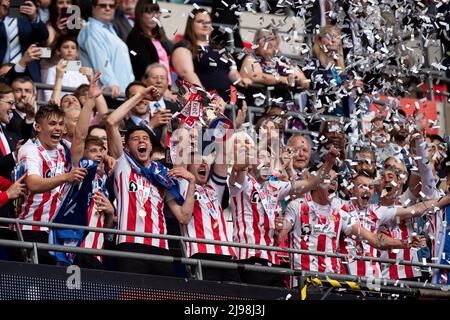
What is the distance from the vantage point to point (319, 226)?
1276 centimetres

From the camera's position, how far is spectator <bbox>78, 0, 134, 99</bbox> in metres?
14.2

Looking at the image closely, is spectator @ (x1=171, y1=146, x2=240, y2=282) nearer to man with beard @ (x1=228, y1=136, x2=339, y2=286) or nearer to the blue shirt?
man with beard @ (x1=228, y1=136, x2=339, y2=286)

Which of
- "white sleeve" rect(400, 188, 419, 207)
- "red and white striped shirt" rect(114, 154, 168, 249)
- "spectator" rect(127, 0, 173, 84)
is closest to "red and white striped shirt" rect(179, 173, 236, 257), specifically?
"red and white striped shirt" rect(114, 154, 168, 249)

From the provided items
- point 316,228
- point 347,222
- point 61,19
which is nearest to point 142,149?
point 316,228

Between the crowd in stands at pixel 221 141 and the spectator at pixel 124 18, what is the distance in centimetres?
2

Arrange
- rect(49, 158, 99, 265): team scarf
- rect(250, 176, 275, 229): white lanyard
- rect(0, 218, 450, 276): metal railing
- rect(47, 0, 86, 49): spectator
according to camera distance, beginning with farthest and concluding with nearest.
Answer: rect(47, 0, 86, 49): spectator
rect(250, 176, 275, 229): white lanyard
rect(49, 158, 99, 265): team scarf
rect(0, 218, 450, 276): metal railing

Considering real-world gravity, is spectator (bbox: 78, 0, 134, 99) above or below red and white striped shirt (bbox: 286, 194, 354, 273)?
above

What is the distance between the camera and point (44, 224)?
36.6 feet

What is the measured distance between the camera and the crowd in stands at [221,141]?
38.6 ft

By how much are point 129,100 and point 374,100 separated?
9.13 feet

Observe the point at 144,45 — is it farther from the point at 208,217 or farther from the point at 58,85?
the point at 208,217

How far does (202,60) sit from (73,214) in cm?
317

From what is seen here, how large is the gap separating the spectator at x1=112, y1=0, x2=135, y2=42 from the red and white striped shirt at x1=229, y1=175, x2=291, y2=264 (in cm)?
280
